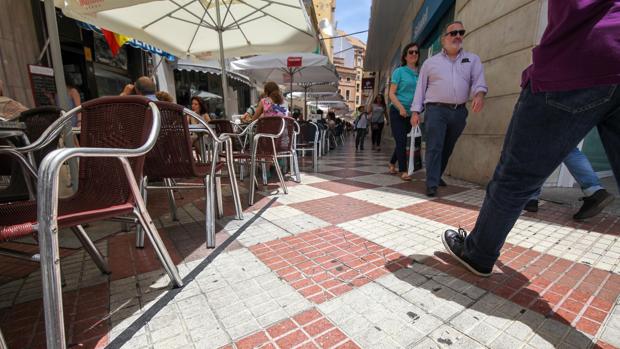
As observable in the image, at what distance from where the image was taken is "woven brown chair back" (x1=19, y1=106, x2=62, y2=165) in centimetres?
211

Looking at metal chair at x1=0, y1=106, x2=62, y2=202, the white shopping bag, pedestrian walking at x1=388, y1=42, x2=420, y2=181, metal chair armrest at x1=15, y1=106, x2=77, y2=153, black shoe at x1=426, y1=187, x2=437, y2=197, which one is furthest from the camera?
pedestrian walking at x1=388, y1=42, x2=420, y2=181

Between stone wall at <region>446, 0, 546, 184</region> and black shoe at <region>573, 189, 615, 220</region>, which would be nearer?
black shoe at <region>573, 189, 615, 220</region>

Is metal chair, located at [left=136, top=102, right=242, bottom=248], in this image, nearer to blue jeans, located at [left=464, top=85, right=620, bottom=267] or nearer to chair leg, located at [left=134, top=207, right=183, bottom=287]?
chair leg, located at [left=134, top=207, right=183, bottom=287]

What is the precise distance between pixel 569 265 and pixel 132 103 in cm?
260

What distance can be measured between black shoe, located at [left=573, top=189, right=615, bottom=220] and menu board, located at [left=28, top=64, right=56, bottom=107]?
23.8 feet

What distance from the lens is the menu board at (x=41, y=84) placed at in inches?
183

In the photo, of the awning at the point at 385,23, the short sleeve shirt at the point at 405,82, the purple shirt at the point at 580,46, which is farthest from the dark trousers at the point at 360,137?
the purple shirt at the point at 580,46

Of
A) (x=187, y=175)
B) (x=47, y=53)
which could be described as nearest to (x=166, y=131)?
(x=187, y=175)

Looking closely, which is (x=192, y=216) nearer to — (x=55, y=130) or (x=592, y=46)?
(x=55, y=130)

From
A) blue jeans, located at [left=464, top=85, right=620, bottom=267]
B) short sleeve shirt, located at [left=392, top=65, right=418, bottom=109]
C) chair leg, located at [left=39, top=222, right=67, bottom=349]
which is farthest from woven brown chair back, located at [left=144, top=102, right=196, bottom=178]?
short sleeve shirt, located at [left=392, top=65, right=418, bottom=109]

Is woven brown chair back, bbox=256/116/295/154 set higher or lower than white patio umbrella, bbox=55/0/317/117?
lower

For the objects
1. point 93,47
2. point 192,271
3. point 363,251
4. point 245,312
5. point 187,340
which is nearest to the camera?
point 187,340

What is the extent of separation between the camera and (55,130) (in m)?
1.50

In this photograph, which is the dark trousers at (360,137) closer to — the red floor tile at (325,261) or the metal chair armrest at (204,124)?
the metal chair armrest at (204,124)
